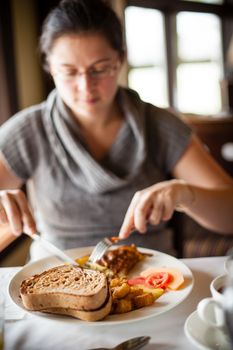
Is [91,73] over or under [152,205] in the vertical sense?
over

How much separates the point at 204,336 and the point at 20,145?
989 millimetres

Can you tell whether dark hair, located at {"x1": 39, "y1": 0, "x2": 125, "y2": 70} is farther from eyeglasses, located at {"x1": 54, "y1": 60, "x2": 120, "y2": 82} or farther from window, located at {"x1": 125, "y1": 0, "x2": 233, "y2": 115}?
window, located at {"x1": 125, "y1": 0, "x2": 233, "y2": 115}

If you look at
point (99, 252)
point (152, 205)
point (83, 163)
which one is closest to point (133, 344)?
point (99, 252)

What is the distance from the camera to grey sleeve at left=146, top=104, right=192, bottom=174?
4.92ft

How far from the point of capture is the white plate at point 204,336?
2.14 ft

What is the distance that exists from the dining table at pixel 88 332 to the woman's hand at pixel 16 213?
250mm

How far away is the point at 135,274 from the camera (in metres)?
1.04

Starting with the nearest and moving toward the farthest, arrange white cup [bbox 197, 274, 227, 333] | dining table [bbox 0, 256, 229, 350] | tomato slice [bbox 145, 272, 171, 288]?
white cup [bbox 197, 274, 227, 333] → dining table [bbox 0, 256, 229, 350] → tomato slice [bbox 145, 272, 171, 288]

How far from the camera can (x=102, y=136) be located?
59.8 inches

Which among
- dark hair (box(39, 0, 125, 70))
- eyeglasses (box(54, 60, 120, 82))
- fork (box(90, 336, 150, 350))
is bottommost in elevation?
fork (box(90, 336, 150, 350))

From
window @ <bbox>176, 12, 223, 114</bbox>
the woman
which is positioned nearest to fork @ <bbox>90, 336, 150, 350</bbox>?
the woman

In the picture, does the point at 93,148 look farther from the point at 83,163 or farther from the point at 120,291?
the point at 120,291

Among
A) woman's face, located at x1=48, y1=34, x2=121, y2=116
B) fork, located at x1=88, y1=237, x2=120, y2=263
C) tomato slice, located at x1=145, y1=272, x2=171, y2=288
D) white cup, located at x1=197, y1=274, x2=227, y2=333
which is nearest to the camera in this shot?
white cup, located at x1=197, y1=274, x2=227, y2=333

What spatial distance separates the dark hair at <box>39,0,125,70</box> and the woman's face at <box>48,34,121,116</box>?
21 mm
